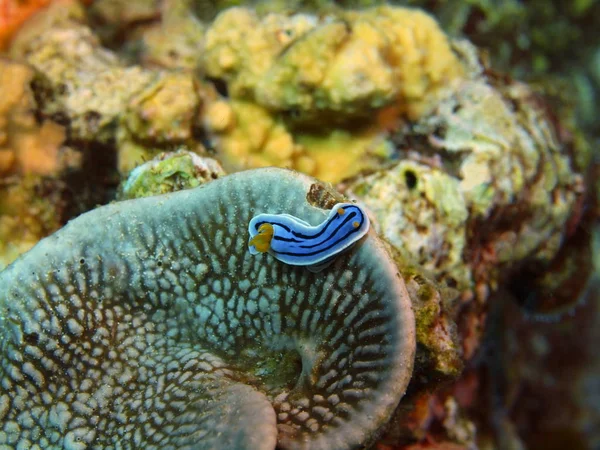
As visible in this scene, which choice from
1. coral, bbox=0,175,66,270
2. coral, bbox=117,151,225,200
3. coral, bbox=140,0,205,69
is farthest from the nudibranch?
coral, bbox=140,0,205,69

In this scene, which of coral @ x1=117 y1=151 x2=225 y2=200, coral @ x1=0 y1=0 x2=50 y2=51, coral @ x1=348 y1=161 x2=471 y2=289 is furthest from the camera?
coral @ x1=0 y1=0 x2=50 y2=51

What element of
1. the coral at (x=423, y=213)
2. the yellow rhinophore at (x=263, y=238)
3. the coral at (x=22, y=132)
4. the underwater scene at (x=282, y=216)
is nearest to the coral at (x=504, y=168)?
the underwater scene at (x=282, y=216)

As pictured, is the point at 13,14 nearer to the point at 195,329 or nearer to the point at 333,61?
the point at 333,61

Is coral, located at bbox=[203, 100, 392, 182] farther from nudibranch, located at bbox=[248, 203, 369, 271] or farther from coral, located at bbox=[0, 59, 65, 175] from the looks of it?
nudibranch, located at bbox=[248, 203, 369, 271]

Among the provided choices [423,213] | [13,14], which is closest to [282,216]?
[423,213]

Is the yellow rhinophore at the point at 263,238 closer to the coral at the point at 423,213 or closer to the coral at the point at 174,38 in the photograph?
the coral at the point at 423,213
